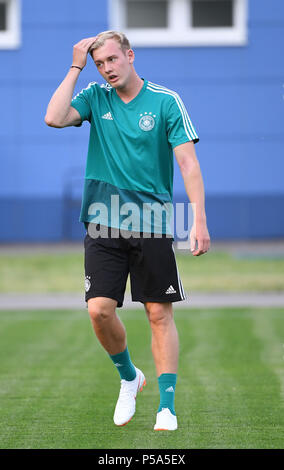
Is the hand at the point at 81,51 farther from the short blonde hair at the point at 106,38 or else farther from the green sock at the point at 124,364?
the green sock at the point at 124,364

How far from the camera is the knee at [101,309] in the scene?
16.5 feet

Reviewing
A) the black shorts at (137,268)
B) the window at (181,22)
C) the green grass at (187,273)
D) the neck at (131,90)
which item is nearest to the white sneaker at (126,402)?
the black shorts at (137,268)

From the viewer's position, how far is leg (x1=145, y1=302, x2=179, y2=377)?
5.09 m

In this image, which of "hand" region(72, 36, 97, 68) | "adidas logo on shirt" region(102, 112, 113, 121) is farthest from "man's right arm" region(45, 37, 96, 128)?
"adidas logo on shirt" region(102, 112, 113, 121)

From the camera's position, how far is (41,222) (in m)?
21.0

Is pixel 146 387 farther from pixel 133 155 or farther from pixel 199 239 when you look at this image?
pixel 133 155

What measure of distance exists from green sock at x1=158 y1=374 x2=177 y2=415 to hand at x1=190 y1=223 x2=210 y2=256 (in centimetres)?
76

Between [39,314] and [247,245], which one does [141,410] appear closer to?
[39,314]

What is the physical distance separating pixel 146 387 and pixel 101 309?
1.67m

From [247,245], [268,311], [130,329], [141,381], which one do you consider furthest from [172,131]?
[247,245]

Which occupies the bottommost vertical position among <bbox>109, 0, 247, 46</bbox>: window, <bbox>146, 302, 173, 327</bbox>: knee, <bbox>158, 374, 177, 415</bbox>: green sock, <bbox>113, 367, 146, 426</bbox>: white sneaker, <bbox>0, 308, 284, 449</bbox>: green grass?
<bbox>0, 308, 284, 449</bbox>: green grass

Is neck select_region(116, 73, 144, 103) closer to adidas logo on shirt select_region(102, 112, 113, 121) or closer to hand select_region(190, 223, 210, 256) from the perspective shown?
adidas logo on shirt select_region(102, 112, 113, 121)

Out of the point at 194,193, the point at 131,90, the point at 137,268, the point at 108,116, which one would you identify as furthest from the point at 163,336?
the point at 131,90

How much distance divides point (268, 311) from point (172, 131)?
6.32 metres
